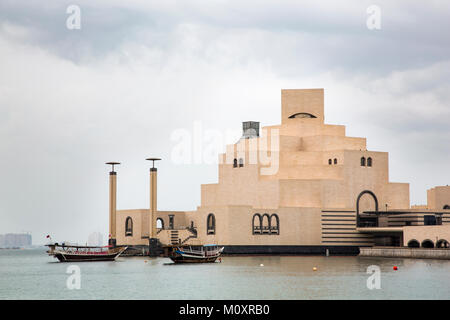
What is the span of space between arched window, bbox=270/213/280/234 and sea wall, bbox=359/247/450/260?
10805mm

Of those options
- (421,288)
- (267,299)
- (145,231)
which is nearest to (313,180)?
(145,231)

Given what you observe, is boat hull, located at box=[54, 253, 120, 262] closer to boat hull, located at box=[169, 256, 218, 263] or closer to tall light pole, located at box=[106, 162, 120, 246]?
tall light pole, located at box=[106, 162, 120, 246]

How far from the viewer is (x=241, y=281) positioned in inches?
2576

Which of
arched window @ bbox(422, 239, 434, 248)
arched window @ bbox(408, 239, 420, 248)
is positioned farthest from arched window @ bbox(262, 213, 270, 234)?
arched window @ bbox(422, 239, 434, 248)

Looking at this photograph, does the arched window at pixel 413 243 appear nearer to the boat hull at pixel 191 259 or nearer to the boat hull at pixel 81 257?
the boat hull at pixel 191 259

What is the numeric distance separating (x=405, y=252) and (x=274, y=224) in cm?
Answer: 1735

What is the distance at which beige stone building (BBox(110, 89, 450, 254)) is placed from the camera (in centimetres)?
10600

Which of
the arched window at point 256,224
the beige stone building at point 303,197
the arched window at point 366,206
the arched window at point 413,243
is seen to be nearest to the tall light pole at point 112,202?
the beige stone building at point 303,197

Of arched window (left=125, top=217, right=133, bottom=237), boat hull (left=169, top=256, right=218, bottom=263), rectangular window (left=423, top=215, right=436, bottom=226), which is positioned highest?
rectangular window (left=423, top=215, right=436, bottom=226)

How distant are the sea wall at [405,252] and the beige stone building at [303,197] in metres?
2.70

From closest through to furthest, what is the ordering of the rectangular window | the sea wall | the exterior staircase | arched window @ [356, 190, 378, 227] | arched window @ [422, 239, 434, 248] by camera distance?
1. the sea wall
2. arched window @ [422, 239, 434, 248]
3. the rectangular window
4. arched window @ [356, 190, 378, 227]
5. the exterior staircase

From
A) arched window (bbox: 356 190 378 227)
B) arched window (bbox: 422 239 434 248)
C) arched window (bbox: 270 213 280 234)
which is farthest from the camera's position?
arched window (bbox: 356 190 378 227)
